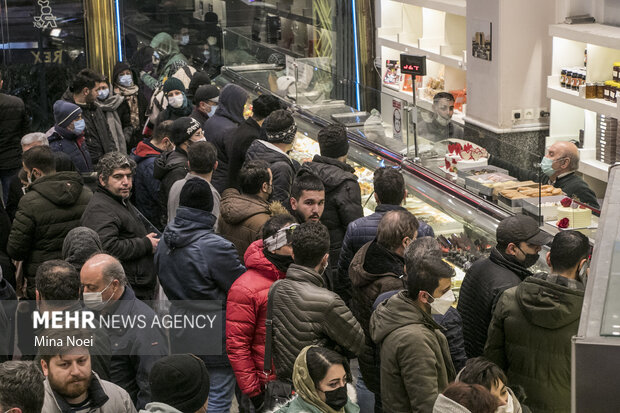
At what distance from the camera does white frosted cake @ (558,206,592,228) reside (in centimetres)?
487

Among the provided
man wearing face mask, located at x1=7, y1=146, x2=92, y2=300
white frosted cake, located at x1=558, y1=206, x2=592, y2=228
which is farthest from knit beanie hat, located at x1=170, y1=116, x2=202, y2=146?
white frosted cake, located at x1=558, y1=206, x2=592, y2=228

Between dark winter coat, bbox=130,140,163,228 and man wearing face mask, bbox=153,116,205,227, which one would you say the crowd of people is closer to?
man wearing face mask, bbox=153,116,205,227

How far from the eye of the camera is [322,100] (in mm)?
8391

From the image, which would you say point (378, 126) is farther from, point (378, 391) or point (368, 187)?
point (378, 391)

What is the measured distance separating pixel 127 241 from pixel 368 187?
1989 mm

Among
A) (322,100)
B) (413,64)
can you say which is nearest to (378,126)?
(413,64)

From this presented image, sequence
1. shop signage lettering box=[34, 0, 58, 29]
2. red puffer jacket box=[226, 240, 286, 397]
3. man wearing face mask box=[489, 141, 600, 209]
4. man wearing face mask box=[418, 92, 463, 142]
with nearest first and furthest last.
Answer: red puffer jacket box=[226, 240, 286, 397] → man wearing face mask box=[489, 141, 600, 209] → man wearing face mask box=[418, 92, 463, 142] → shop signage lettering box=[34, 0, 58, 29]

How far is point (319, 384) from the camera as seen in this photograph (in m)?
3.27

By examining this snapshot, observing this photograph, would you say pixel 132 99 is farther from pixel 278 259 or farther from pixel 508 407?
pixel 508 407

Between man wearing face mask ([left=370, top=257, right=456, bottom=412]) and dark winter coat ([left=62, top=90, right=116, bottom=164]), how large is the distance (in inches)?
174

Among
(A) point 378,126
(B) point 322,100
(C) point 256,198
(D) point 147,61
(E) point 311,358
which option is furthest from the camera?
(D) point 147,61

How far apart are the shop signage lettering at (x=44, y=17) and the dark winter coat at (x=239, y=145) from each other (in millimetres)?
5171

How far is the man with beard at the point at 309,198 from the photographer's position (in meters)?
5.03

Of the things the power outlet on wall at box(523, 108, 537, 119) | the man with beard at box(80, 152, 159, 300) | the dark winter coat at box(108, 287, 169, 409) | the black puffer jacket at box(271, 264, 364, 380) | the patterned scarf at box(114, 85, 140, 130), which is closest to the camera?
the black puffer jacket at box(271, 264, 364, 380)
